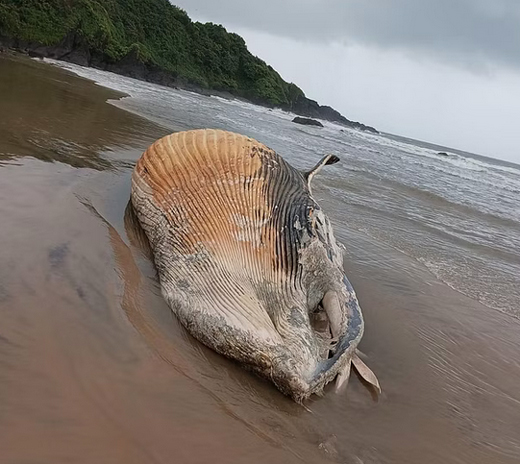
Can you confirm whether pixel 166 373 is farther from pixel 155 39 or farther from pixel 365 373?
pixel 155 39

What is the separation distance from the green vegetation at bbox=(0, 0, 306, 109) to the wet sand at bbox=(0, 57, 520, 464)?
1524 inches

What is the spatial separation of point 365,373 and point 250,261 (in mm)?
1059

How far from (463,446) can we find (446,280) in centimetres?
287

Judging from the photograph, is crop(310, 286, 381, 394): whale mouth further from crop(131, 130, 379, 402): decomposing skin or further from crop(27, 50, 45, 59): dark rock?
crop(27, 50, 45, 59): dark rock

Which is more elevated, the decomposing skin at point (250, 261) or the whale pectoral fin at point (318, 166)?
the whale pectoral fin at point (318, 166)

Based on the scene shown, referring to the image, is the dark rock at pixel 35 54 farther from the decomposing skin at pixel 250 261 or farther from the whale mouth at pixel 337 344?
the whale mouth at pixel 337 344

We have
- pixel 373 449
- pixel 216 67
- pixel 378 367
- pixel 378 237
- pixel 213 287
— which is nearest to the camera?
pixel 373 449

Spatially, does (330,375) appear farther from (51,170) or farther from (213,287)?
(51,170)

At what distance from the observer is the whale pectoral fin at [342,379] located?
305cm

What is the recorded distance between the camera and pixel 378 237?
6.61 m

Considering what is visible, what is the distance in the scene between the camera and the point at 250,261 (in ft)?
11.0

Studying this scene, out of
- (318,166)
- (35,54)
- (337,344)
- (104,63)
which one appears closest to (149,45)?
(104,63)

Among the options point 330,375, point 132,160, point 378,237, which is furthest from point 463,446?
point 132,160

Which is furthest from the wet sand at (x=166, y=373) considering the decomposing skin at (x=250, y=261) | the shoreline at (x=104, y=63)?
the shoreline at (x=104, y=63)
